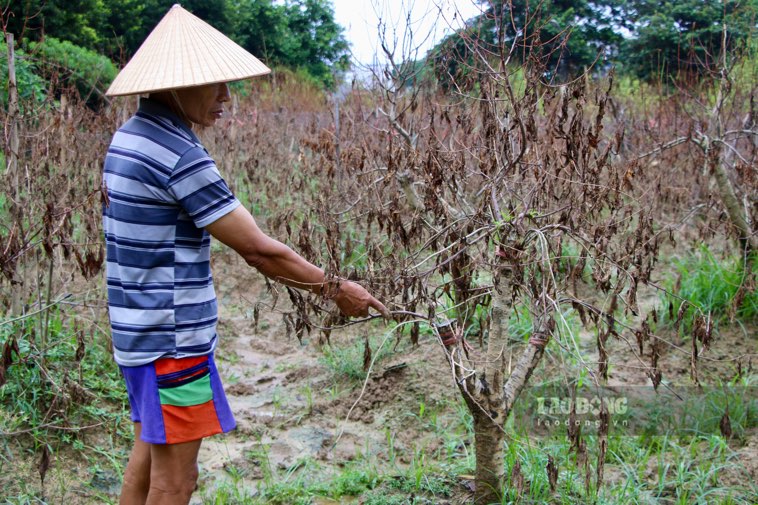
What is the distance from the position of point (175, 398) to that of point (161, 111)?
861 mm

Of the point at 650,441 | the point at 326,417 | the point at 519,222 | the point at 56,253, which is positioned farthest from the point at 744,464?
the point at 56,253

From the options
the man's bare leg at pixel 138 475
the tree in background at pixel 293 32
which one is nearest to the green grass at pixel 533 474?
the man's bare leg at pixel 138 475

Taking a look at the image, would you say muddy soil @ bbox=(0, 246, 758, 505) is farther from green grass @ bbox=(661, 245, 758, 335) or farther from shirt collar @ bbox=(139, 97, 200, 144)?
shirt collar @ bbox=(139, 97, 200, 144)

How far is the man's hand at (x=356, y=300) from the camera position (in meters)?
2.29

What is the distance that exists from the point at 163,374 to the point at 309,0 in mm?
23796

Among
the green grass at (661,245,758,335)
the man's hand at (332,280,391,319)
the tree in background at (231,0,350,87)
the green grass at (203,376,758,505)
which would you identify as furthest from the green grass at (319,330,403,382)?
the tree in background at (231,0,350,87)

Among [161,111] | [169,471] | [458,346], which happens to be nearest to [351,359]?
[458,346]

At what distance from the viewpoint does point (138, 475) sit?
2344 mm

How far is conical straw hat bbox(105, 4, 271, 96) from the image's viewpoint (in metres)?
2.06

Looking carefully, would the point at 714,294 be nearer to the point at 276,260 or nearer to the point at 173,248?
the point at 276,260

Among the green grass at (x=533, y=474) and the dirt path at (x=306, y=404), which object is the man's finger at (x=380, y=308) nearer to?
the green grass at (x=533, y=474)

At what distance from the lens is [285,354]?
518 centimetres

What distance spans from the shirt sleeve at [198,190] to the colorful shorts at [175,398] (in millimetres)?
454

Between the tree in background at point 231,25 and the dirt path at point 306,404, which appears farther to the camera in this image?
the tree in background at point 231,25
